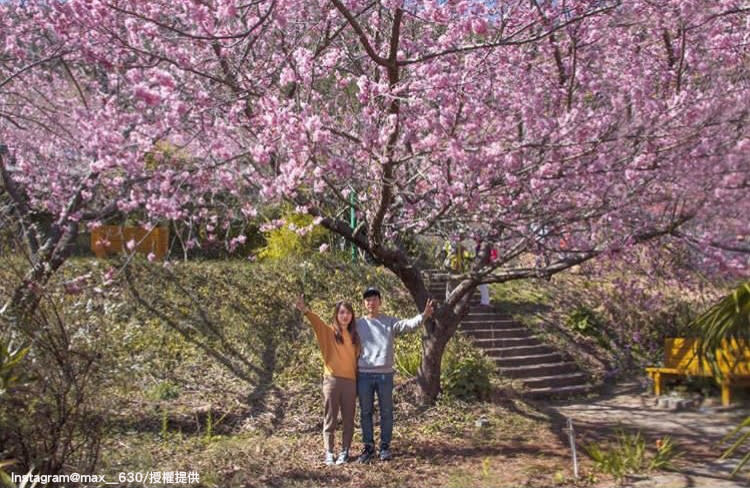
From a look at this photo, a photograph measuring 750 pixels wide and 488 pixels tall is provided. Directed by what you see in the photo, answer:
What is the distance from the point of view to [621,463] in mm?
6043

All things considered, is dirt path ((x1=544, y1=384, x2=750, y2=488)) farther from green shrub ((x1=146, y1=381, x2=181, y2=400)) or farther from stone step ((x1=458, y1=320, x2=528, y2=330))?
green shrub ((x1=146, y1=381, x2=181, y2=400))

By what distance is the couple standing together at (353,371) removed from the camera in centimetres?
651

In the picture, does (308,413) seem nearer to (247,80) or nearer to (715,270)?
(247,80)

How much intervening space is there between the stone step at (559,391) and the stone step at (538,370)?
1.18 feet

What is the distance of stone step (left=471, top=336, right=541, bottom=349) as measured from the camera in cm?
1157

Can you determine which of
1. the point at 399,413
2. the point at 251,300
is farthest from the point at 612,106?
the point at 251,300

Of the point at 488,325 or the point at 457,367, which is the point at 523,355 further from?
the point at 457,367

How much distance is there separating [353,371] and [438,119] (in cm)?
226

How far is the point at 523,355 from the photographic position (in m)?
11.7

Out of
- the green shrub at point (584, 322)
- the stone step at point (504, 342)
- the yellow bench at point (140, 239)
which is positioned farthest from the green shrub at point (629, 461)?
the yellow bench at point (140, 239)

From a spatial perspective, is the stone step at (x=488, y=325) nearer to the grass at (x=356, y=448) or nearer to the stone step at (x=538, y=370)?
the stone step at (x=538, y=370)

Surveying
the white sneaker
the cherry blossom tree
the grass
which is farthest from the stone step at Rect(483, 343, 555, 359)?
the white sneaker

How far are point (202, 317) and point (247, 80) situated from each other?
5.26 m

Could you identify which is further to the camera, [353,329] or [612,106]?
[612,106]
